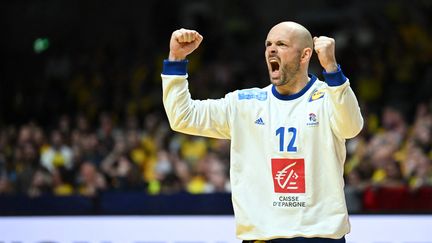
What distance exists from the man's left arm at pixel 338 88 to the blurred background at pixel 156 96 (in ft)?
12.4

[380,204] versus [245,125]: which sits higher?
[245,125]

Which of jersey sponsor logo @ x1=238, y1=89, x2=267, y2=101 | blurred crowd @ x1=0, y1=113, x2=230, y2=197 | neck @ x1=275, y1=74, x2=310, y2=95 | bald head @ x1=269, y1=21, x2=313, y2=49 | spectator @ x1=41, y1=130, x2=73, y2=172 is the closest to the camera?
bald head @ x1=269, y1=21, x2=313, y2=49

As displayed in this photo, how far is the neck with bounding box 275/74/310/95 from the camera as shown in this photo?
17.9 feet

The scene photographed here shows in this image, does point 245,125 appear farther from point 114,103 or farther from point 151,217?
point 114,103

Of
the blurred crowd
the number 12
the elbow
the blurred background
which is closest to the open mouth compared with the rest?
the number 12

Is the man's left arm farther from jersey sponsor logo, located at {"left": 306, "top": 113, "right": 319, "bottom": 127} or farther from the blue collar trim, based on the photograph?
the blue collar trim

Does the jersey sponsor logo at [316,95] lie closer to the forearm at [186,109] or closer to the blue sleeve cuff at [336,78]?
the blue sleeve cuff at [336,78]

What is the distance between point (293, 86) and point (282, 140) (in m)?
0.34

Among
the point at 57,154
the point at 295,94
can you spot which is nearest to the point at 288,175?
the point at 295,94

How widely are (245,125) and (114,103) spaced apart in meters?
12.9

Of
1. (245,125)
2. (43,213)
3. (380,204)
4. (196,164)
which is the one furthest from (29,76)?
(245,125)

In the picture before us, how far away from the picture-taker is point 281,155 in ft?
17.7

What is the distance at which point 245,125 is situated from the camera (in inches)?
218

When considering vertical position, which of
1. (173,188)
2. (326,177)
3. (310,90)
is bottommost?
(173,188)
